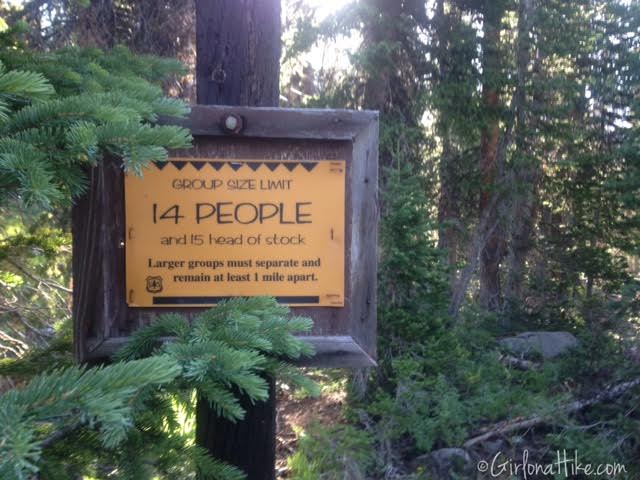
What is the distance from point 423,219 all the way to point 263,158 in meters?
3.94

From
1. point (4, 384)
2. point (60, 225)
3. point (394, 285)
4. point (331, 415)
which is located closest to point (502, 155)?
point (394, 285)

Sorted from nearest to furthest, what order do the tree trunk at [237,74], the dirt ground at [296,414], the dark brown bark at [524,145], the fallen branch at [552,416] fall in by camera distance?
the tree trunk at [237,74]
the fallen branch at [552,416]
the dirt ground at [296,414]
the dark brown bark at [524,145]

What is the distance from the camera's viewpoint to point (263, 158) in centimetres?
224

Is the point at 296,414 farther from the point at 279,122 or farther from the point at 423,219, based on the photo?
the point at 279,122

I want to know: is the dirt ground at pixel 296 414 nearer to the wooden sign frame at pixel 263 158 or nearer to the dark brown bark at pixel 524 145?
the wooden sign frame at pixel 263 158

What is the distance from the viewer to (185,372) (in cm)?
159

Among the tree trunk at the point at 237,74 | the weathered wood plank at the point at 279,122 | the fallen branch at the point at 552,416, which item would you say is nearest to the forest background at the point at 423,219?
the fallen branch at the point at 552,416

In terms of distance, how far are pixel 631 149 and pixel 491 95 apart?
246 cm

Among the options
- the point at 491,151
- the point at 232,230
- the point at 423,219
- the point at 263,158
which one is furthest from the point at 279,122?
the point at 491,151

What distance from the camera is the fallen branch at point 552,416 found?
572 cm

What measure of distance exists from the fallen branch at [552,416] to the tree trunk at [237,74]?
3424 mm

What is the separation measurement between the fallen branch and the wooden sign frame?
3861 mm

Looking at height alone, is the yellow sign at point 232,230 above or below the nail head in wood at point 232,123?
below

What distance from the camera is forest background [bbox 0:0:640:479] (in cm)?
171
